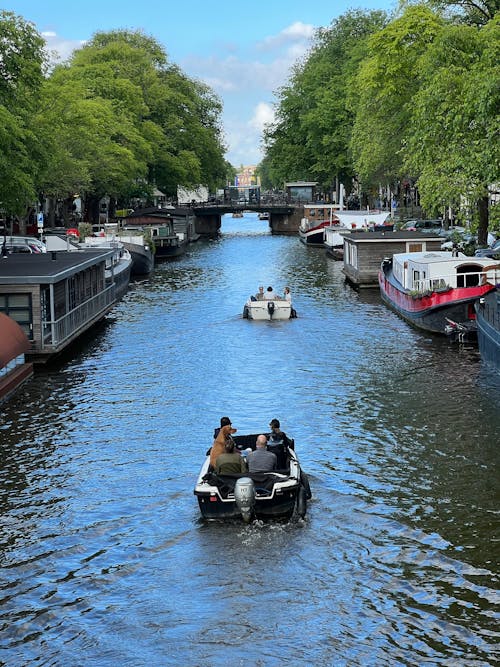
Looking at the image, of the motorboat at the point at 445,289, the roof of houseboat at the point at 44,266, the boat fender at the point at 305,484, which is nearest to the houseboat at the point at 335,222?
the motorboat at the point at 445,289

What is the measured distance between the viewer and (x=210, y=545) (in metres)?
20.0

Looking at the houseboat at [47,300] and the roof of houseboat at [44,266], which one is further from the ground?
the roof of houseboat at [44,266]

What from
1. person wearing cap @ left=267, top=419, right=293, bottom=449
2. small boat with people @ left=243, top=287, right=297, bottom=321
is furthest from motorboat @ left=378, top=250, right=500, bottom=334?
person wearing cap @ left=267, top=419, right=293, bottom=449

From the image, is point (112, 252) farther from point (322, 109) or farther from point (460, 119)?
point (322, 109)

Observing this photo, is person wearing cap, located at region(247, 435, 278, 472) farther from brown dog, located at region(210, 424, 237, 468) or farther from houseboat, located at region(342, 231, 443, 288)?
houseboat, located at region(342, 231, 443, 288)

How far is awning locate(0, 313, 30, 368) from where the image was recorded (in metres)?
30.8

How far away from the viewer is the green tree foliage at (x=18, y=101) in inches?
2062

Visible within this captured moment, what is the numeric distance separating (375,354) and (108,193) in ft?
205

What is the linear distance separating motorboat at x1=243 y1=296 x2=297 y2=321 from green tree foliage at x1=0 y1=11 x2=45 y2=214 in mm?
13526

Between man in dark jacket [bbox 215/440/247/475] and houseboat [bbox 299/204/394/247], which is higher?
houseboat [bbox 299/204/394/247]

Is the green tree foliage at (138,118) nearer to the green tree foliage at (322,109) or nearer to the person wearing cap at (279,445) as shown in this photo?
the green tree foliage at (322,109)

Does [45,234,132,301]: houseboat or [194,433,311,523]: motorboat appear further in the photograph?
[45,234,132,301]: houseboat

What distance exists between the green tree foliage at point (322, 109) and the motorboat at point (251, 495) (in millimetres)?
83753

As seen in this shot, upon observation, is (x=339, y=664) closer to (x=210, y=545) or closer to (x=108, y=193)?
(x=210, y=545)
